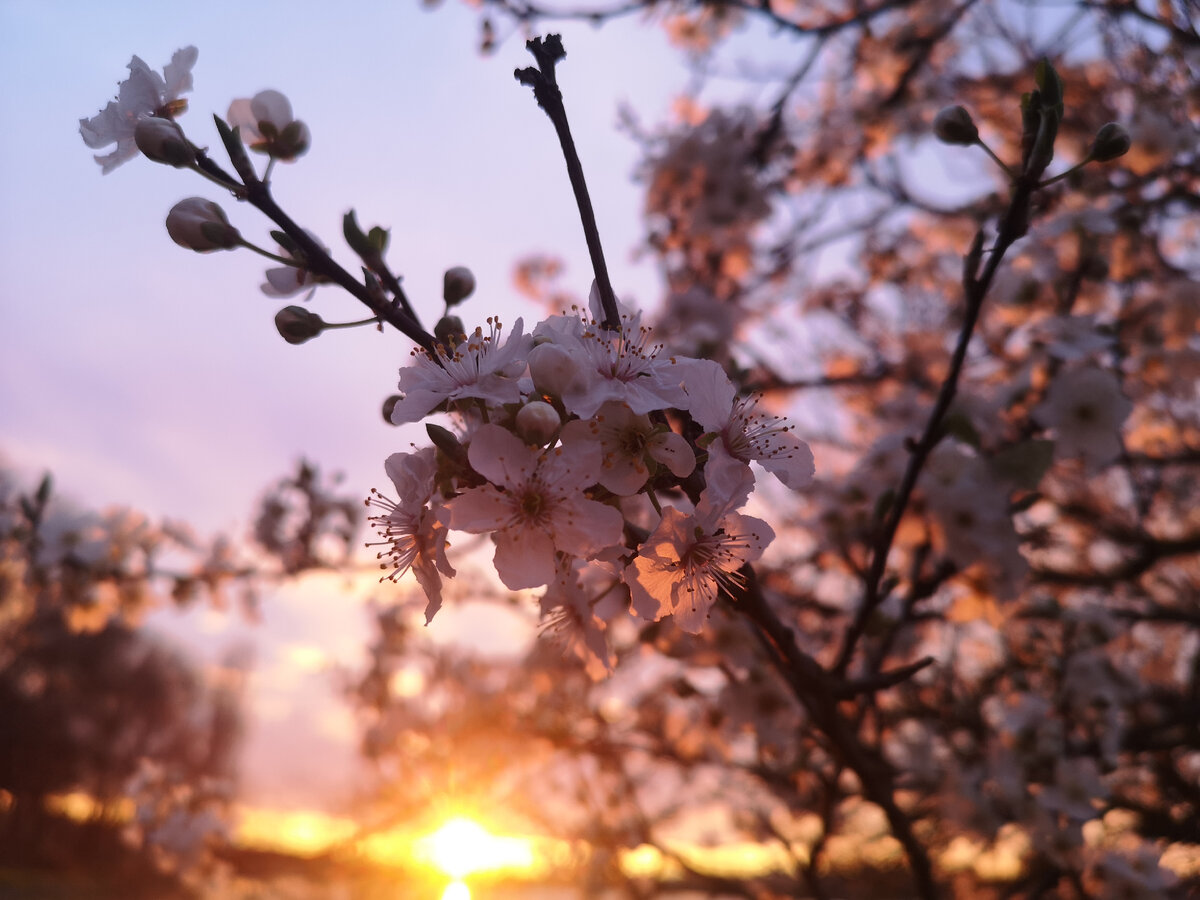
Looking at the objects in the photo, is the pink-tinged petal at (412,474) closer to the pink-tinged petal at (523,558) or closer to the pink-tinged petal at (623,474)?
the pink-tinged petal at (523,558)

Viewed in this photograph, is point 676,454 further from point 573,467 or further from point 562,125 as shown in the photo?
point 562,125

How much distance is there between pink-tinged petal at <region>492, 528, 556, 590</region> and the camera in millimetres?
862

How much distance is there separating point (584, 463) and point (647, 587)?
0.59ft

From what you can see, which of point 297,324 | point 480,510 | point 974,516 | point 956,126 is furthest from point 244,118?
point 974,516

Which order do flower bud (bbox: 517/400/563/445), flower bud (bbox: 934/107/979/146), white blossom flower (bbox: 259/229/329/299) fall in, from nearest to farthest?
flower bud (bbox: 517/400/563/445) → white blossom flower (bbox: 259/229/329/299) → flower bud (bbox: 934/107/979/146)

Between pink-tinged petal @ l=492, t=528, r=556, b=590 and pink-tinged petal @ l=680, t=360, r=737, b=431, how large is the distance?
0.23 metres

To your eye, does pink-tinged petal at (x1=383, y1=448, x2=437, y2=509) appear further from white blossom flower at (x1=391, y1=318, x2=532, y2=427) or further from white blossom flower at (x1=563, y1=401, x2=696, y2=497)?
white blossom flower at (x1=563, y1=401, x2=696, y2=497)

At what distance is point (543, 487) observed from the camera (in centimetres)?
81

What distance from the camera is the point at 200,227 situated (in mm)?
930

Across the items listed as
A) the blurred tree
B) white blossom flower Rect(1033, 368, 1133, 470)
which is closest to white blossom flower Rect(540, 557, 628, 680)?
the blurred tree

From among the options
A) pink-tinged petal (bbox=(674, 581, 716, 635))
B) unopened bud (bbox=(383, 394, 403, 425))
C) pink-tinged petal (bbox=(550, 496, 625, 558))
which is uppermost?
unopened bud (bbox=(383, 394, 403, 425))

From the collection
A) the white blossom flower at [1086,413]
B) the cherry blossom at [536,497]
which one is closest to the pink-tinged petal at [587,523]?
the cherry blossom at [536,497]

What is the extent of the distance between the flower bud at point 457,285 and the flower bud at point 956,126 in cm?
73

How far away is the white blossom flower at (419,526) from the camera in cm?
90
